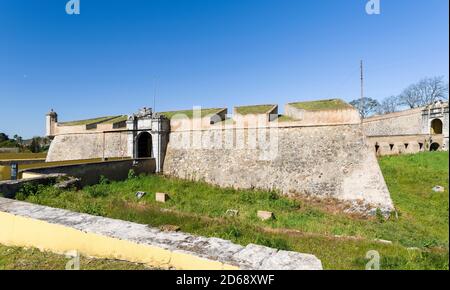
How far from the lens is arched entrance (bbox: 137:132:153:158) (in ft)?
61.8

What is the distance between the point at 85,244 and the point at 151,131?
1490cm

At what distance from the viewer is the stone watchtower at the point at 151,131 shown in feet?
56.4

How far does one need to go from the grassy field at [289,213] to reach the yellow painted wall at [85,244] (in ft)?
5.95

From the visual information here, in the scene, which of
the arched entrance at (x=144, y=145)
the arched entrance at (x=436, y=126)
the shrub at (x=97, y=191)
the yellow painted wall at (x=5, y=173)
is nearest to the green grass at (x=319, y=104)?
the arched entrance at (x=144, y=145)

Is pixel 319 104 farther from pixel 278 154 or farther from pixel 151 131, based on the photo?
pixel 151 131

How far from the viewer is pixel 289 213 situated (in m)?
10.5

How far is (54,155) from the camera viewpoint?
21359 mm

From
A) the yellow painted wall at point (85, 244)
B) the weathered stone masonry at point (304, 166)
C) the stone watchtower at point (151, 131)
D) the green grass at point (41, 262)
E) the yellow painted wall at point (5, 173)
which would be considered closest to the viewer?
the yellow painted wall at point (85, 244)

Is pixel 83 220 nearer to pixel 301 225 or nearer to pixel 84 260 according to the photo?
pixel 84 260

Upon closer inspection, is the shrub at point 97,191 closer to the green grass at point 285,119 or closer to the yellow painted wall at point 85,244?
the yellow painted wall at point 85,244

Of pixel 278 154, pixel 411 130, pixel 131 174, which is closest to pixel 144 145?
pixel 131 174

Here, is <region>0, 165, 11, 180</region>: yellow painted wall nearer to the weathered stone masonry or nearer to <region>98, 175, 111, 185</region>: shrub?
<region>98, 175, 111, 185</region>: shrub
